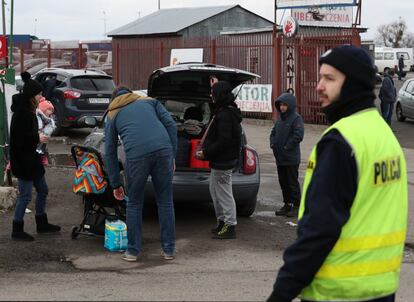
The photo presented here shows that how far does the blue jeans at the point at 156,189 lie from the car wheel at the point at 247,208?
69.5 inches

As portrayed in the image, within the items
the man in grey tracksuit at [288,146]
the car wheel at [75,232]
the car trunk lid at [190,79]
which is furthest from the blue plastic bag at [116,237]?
the man in grey tracksuit at [288,146]

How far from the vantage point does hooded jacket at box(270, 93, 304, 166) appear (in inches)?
331

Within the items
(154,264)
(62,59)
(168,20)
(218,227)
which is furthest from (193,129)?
(168,20)

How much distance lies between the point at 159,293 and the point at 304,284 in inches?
115

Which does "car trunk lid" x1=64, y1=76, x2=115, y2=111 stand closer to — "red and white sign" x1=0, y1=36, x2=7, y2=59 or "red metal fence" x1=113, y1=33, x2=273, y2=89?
"red metal fence" x1=113, y1=33, x2=273, y2=89

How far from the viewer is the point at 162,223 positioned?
6.49m

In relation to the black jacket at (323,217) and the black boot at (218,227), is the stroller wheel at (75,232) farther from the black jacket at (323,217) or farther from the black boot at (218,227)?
the black jacket at (323,217)

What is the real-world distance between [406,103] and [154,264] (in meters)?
16.8

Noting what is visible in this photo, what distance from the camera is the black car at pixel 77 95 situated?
Result: 15.9 meters

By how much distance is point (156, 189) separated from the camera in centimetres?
646

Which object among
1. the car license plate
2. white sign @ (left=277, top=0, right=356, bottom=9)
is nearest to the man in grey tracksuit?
the car license plate

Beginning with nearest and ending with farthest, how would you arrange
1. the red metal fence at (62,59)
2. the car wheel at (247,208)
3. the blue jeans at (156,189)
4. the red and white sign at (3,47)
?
the blue jeans at (156,189), the car wheel at (247,208), the red and white sign at (3,47), the red metal fence at (62,59)

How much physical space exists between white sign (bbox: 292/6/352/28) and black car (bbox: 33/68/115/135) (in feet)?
22.6

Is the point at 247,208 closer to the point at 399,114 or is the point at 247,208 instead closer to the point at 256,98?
the point at 256,98
